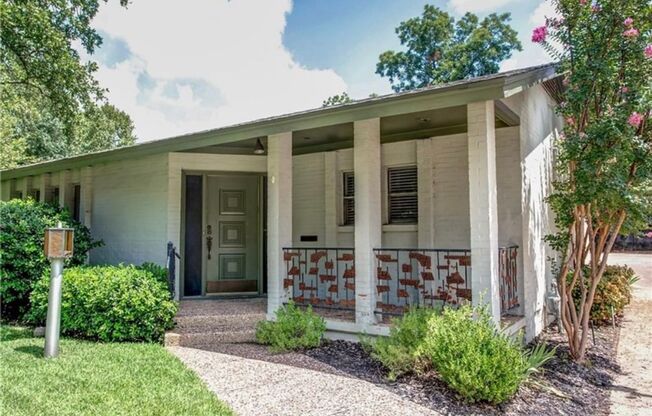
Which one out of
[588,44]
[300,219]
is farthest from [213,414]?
[588,44]

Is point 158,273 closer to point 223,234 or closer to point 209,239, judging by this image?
point 209,239

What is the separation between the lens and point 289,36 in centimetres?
1486

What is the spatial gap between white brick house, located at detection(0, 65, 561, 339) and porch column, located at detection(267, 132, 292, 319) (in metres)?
0.02

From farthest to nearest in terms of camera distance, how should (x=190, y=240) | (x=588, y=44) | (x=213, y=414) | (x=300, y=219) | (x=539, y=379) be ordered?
(x=300, y=219)
(x=190, y=240)
(x=588, y=44)
(x=539, y=379)
(x=213, y=414)

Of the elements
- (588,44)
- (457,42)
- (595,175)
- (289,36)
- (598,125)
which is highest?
(457,42)

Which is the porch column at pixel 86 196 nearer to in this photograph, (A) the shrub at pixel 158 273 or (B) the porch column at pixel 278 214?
(A) the shrub at pixel 158 273

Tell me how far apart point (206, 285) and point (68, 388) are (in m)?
3.87

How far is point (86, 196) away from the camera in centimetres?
928

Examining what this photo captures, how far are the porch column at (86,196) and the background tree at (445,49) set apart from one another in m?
20.0

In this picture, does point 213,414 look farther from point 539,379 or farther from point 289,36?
point 289,36

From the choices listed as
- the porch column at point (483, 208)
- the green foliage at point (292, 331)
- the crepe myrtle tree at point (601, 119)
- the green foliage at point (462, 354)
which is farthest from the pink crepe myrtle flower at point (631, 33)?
the green foliage at point (292, 331)

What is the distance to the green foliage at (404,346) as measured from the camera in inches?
179

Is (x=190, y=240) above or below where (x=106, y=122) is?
below

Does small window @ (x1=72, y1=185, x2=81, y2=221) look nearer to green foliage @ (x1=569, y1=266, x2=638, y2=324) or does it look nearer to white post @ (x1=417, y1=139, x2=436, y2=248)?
white post @ (x1=417, y1=139, x2=436, y2=248)
